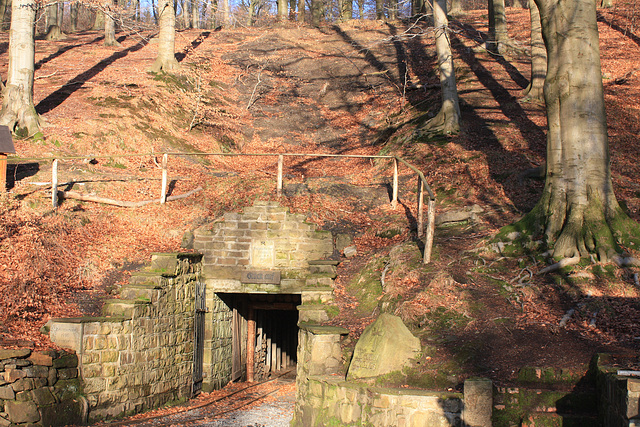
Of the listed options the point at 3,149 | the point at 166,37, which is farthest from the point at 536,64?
the point at 3,149

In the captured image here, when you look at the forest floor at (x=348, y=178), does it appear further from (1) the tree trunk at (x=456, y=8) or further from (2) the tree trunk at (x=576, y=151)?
(1) the tree trunk at (x=456, y=8)

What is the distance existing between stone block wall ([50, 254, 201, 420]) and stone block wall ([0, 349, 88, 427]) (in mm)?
261

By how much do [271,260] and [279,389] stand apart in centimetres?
314

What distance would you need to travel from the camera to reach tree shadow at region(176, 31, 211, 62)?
76.8 ft

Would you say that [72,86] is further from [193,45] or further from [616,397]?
[616,397]

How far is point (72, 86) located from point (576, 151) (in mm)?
16012

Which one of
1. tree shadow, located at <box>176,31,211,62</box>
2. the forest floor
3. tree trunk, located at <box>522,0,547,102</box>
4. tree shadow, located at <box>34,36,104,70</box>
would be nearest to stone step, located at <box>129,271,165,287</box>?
the forest floor

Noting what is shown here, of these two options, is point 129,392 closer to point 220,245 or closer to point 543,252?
point 220,245

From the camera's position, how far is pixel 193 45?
86.3 ft

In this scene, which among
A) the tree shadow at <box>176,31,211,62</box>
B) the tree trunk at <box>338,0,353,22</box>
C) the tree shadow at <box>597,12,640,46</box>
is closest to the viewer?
the tree shadow at <box>597,12,640,46</box>

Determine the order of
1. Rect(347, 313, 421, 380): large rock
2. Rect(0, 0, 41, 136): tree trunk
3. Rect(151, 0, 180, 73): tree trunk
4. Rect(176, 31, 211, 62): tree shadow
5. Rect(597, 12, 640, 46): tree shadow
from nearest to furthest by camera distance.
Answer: Rect(347, 313, 421, 380): large rock → Rect(0, 0, 41, 136): tree trunk → Rect(151, 0, 180, 73): tree trunk → Rect(597, 12, 640, 46): tree shadow → Rect(176, 31, 211, 62): tree shadow

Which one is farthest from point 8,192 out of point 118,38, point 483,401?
point 118,38

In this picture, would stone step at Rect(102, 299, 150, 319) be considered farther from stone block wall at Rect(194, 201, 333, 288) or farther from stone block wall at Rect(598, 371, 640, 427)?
stone block wall at Rect(598, 371, 640, 427)

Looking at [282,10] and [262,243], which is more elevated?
[282,10]
